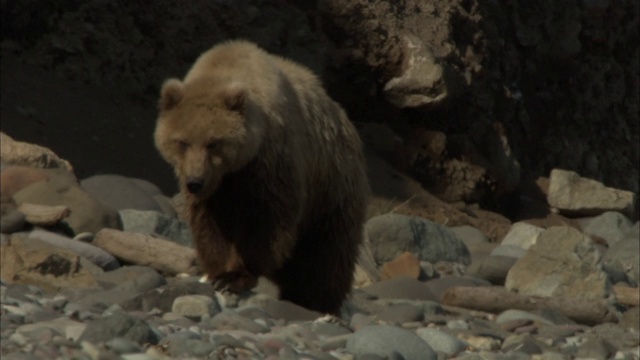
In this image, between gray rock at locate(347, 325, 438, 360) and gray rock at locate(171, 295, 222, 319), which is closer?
gray rock at locate(347, 325, 438, 360)

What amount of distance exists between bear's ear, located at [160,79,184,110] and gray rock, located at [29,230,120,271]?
133cm

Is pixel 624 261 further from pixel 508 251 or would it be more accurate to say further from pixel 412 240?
pixel 412 240

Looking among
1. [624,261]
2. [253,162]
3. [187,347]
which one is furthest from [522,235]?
[187,347]

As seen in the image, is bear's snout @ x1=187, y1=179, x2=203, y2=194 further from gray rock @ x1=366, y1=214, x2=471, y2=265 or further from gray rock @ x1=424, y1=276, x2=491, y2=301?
gray rock @ x1=366, y1=214, x2=471, y2=265

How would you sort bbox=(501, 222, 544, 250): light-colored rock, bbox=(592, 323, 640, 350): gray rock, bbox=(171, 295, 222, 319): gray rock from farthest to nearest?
bbox=(501, 222, 544, 250): light-colored rock → bbox=(592, 323, 640, 350): gray rock → bbox=(171, 295, 222, 319): gray rock

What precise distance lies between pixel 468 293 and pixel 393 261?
5.16ft

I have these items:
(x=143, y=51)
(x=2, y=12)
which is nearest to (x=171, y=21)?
(x=143, y=51)

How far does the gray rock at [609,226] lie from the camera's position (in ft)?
47.5

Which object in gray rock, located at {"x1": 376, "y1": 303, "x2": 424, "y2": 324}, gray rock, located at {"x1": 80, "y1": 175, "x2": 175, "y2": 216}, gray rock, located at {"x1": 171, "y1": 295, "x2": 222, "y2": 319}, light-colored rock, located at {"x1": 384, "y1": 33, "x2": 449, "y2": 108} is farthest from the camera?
light-colored rock, located at {"x1": 384, "y1": 33, "x2": 449, "y2": 108}

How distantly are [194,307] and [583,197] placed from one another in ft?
30.9

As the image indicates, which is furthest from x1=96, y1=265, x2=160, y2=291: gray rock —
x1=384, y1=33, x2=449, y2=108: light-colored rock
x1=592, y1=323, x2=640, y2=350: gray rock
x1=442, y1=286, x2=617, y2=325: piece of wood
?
x1=384, y1=33, x2=449, y2=108: light-colored rock

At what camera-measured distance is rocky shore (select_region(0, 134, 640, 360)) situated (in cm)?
586

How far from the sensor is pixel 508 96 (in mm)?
16250

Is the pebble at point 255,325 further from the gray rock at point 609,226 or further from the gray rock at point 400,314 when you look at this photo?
the gray rock at point 609,226
